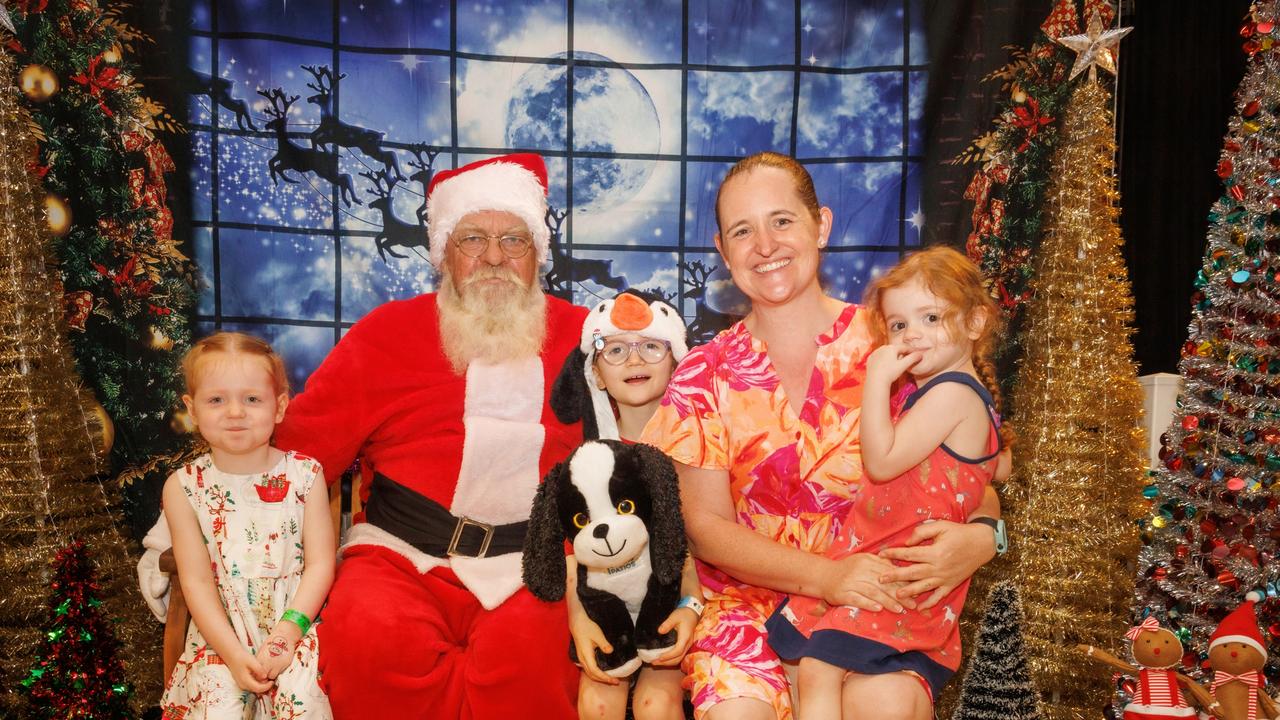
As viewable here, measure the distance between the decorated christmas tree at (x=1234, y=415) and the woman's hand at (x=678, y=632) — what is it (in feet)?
5.82

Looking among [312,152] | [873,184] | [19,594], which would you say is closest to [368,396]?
[312,152]

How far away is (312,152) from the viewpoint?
11.8 ft

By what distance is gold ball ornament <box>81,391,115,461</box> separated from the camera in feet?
11.2

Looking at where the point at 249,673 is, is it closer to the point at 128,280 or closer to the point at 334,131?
the point at 128,280

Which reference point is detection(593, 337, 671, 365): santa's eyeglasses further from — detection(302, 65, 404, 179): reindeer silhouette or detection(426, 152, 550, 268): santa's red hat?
detection(302, 65, 404, 179): reindeer silhouette

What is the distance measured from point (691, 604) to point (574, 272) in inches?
70.3

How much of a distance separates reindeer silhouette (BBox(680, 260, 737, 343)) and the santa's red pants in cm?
156

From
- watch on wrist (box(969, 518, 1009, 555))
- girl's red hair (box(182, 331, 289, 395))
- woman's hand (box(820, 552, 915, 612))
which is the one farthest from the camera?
girl's red hair (box(182, 331, 289, 395))

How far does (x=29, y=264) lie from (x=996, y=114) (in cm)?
361

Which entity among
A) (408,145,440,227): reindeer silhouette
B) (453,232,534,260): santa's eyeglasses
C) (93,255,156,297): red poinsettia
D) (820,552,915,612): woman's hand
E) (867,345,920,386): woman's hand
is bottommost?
(820,552,915,612): woman's hand

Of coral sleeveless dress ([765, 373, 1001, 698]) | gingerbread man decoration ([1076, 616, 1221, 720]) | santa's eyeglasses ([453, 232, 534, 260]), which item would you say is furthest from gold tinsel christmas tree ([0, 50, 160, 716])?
gingerbread man decoration ([1076, 616, 1221, 720])

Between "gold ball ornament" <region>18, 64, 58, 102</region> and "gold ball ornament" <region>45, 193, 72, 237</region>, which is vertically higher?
"gold ball ornament" <region>18, 64, 58, 102</region>

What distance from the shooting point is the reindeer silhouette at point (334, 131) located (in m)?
3.59

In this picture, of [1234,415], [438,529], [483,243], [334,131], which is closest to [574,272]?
[483,243]
